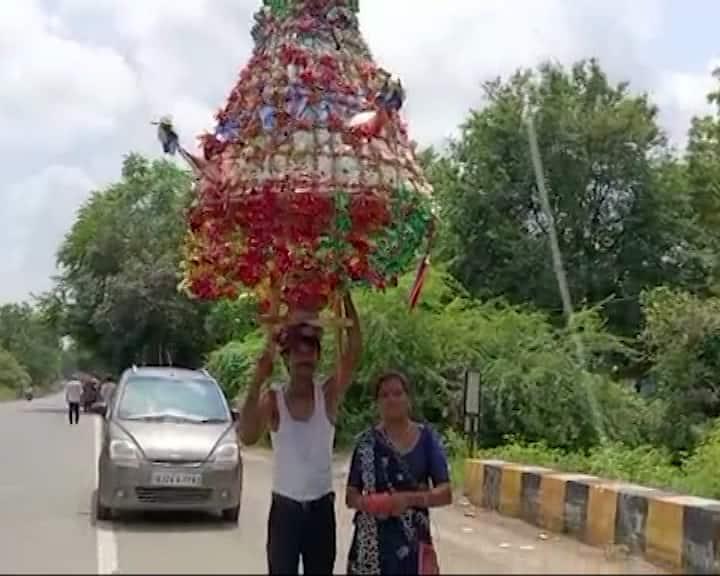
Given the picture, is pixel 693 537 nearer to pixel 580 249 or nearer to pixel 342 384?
pixel 342 384

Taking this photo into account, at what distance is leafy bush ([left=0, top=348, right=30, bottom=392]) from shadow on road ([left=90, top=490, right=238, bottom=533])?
9951cm

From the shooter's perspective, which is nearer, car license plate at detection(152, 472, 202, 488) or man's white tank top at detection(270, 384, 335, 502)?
man's white tank top at detection(270, 384, 335, 502)

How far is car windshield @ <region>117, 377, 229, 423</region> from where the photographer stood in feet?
46.5

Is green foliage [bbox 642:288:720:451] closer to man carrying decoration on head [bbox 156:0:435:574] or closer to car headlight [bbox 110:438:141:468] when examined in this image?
car headlight [bbox 110:438:141:468]

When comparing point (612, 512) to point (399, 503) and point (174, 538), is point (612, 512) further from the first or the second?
point (399, 503)

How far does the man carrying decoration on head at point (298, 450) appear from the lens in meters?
5.58

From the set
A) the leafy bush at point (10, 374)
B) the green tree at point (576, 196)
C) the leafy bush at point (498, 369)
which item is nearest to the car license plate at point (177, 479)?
the leafy bush at point (498, 369)

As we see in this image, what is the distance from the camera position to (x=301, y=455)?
5.61 metres

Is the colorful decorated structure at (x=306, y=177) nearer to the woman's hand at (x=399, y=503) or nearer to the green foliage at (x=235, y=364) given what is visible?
the woman's hand at (x=399, y=503)

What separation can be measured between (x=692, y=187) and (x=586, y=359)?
2035cm

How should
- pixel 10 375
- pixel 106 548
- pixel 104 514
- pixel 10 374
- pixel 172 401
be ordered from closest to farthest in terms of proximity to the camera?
pixel 106 548, pixel 104 514, pixel 172 401, pixel 10 375, pixel 10 374

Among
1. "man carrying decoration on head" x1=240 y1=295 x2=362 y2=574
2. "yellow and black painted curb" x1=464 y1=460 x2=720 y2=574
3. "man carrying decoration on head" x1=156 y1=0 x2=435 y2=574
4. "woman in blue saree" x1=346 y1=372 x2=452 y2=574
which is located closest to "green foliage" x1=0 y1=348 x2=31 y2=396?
"yellow and black painted curb" x1=464 y1=460 x2=720 y2=574

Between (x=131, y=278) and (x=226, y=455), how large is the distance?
39167 millimetres

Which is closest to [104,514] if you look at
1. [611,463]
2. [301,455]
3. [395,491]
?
[611,463]
